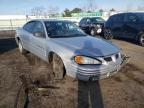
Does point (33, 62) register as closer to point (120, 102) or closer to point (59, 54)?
point (59, 54)

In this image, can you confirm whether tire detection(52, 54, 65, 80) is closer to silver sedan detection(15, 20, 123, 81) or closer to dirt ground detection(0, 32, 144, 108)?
silver sedan detection(15, 20, 123, 81)

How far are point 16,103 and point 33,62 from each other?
10.2 ft

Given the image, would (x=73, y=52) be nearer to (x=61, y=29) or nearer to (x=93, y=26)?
(x=61, y=29)

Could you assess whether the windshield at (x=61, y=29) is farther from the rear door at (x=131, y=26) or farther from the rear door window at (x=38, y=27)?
the rear door at (x=131, y=26)

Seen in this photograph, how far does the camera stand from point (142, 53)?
338 inches

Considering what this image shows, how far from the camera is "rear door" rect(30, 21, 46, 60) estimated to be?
5.86 meters

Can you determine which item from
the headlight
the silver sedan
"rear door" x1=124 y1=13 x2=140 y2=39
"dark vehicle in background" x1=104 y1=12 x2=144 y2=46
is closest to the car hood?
the silver sedan

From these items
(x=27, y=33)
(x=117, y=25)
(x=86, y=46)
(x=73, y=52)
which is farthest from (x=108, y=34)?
(x=73, y=52)

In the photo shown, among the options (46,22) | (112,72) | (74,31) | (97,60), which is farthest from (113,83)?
(46,22)

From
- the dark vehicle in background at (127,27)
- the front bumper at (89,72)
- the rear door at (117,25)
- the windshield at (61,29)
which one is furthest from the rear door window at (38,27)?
the rear door at (117,25)

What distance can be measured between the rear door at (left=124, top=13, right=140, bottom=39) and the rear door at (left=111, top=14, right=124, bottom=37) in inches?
15.2

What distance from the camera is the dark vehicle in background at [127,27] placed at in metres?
10.3

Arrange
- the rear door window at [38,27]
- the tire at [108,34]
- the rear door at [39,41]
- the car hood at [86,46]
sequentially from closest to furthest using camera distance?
the car hood at [86,46], the rear door at [39,41], the rear door window at [38,27], the tire at [108,34]

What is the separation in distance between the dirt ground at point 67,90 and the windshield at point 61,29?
1129mm
